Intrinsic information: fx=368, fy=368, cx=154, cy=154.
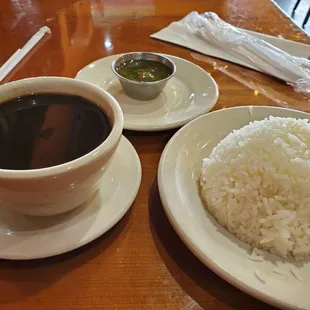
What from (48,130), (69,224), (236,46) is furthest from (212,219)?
(236,46)

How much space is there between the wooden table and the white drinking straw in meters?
0.03

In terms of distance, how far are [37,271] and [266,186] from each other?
0.51 meters

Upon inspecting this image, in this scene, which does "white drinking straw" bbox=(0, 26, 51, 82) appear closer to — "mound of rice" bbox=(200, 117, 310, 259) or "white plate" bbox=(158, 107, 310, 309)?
"white plate" bbox=(158, 107, 310, 309)

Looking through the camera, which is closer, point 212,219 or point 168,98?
point 212,219

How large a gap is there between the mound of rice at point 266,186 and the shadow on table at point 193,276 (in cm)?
11

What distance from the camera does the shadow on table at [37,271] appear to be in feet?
2.22

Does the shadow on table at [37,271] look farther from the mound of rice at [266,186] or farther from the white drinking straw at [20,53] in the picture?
the white drinking straw at [20,53]

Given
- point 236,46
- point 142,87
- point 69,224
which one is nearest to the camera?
point 69,224

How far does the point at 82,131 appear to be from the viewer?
81cm

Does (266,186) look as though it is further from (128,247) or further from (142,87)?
(142,87)

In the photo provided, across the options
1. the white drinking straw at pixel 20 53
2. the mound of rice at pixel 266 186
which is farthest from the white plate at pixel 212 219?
the white drinking straw at pixel 20 53

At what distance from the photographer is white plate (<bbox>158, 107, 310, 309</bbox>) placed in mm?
641

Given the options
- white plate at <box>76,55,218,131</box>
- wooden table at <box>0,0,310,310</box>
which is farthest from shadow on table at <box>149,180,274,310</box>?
white plate at <box>76,55,218,131</box>

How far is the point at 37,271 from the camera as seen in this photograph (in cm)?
71
